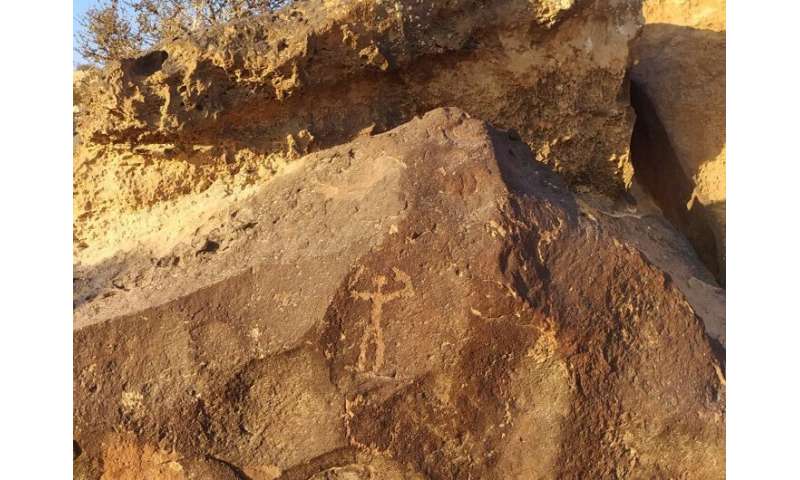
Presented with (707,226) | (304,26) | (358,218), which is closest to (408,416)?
(358,218)

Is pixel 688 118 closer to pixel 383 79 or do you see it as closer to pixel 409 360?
pixel 383 79

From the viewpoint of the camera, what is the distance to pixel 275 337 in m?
1.85

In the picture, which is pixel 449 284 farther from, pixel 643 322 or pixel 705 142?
pixel 705 142

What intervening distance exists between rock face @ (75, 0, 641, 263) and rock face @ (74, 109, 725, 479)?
463 mm

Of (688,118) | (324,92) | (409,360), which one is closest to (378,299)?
(409,360)

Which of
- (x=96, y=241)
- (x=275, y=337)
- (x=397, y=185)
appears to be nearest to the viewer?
(x=275, y=337)

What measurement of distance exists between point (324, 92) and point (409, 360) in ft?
3.19

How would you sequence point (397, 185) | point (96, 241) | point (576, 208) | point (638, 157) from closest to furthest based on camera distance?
point (397, 185), point (576, 208), point (96, 241), point (638, 157)

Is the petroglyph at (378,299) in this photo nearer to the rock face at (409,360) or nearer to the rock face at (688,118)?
the rock face at (409,360)

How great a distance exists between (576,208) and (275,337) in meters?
0.90

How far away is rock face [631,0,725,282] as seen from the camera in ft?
10.0

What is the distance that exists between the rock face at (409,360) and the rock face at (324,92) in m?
0.46

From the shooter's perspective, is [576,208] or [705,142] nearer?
[576,208]

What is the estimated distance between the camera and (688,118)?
10.4 ft
